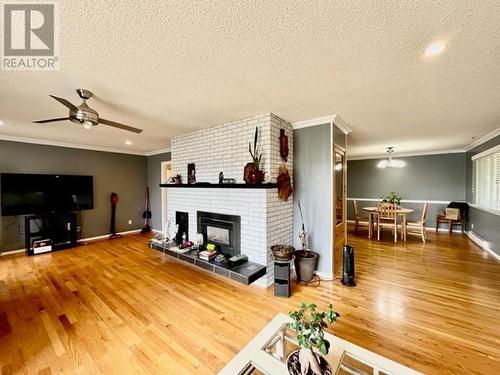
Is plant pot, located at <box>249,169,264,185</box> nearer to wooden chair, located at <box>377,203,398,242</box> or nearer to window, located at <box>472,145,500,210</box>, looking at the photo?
wooden chair, located at <box>377,203,398,242</box>

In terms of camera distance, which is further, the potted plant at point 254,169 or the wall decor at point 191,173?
the wall decor at point 191,173

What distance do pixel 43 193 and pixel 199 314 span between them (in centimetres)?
471

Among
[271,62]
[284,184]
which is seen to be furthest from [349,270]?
[271,62]

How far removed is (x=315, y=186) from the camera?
10.5 feet

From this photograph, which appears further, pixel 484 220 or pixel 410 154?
pixel 410 154

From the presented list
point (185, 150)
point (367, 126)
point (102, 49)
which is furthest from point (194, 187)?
point (367, 126)

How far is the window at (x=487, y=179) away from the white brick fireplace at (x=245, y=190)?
4063 millimetres

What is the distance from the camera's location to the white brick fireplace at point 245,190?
2932 millimetres

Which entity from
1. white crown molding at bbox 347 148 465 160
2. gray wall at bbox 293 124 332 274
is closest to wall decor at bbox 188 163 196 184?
gray wall at bbox 293 124 332 274

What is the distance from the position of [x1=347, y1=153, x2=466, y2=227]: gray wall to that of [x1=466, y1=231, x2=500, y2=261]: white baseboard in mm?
1144

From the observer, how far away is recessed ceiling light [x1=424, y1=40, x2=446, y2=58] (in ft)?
4.66

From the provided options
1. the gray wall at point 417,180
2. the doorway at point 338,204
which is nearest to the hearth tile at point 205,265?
the doorway at point 338,204

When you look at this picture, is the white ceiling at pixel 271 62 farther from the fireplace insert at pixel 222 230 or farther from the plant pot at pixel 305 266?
the plant pot at pixel 305 266

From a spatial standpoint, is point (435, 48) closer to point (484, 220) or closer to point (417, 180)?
point (484, 220)
